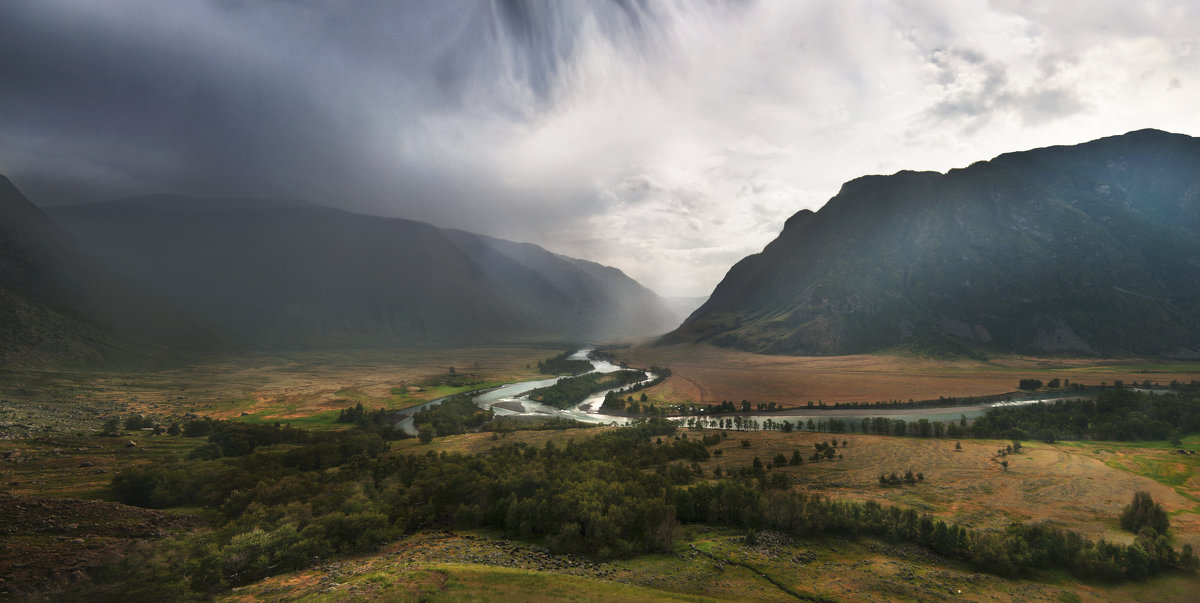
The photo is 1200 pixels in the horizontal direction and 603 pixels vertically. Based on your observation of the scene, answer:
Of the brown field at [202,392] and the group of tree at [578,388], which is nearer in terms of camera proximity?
the brown field at [202,392]

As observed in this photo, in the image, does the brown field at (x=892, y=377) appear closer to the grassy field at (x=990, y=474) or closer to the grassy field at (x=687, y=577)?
the grassy field at (x=990, y=474)

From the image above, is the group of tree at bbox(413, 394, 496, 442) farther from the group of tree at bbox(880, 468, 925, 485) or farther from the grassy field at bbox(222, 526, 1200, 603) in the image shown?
the group of tree at bbox(880, 468, 925, 485)

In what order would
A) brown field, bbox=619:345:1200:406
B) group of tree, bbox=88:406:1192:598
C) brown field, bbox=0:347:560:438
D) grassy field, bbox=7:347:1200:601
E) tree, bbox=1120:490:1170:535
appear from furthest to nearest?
brown field, bbox=619:345:1200:406 < brown field, bbox=0:347:560:438 < tree, bbox=1120:490:1170:535 < group of tree, bbox=88:406:1192:598 < grassy field, bbox=7:347:1200:601

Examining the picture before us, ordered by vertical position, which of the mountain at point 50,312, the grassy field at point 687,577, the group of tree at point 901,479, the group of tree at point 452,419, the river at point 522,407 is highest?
the mountain at point 50,312

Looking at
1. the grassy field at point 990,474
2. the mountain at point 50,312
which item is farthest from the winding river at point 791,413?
the mountain at point 50,312

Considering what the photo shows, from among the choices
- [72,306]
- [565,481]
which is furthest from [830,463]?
[72,306]

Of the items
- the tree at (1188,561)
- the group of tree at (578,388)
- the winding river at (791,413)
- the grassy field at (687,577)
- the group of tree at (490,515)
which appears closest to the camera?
the grassy field at (687,577)

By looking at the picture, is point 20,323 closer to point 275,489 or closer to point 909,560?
point 275,489

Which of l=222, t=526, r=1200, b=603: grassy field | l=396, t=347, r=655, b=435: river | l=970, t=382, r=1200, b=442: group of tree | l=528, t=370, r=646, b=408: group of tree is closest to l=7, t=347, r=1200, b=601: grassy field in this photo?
l=222, t=526, r=1200, b=603: grassy field
